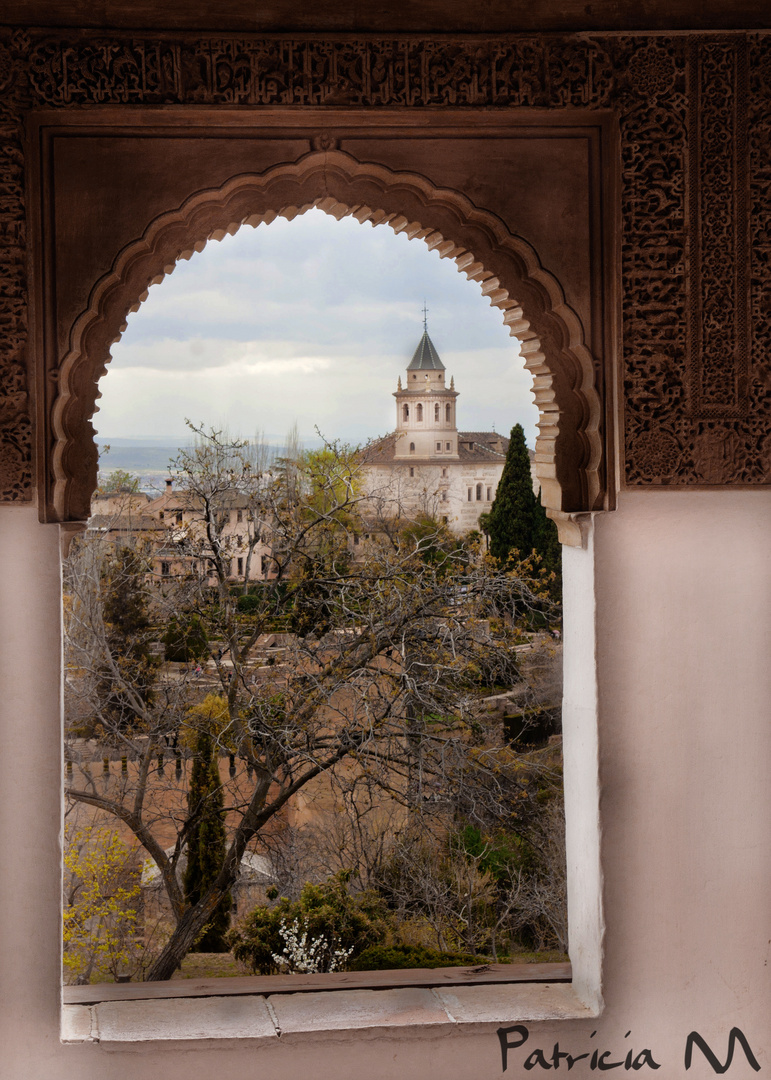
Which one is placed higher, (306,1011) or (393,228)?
(393,228)

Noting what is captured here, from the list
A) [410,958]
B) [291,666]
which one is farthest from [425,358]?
[410,958]

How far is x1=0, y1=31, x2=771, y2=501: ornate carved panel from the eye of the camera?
2383 mm

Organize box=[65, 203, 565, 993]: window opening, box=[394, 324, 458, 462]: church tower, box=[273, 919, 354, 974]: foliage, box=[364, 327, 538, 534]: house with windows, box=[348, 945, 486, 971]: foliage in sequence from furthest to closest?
1. box=[394, 324, 458, 462]: church tower
2. box=[364, 327, 538, 534]: house with windows
3. box=[65, 203, 565, 993]: window opening
4. box=[273, 919, 354, 974]: foliage
5. box=[348, 945, 486, 971]: foliage

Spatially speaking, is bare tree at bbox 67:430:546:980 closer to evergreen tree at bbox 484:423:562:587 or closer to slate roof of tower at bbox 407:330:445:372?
evergreen tree at bbox 484:423:562:587

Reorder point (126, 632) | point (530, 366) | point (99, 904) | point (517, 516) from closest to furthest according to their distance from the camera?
point (530, 366)
point (99, 904)
point (126, 632)
point (517, 516)

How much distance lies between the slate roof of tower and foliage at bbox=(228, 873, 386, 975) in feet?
27.0

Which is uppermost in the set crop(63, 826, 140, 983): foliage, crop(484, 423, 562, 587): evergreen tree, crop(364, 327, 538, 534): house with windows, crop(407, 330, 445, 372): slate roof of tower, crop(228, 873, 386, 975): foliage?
crop(407, 330, 445, 372): slate roof of tower

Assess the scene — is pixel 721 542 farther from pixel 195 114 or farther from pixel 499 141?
pixel 195 114

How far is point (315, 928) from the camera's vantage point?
540 centimetres

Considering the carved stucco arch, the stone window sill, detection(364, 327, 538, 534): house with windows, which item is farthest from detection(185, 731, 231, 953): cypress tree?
the carved stucco arch

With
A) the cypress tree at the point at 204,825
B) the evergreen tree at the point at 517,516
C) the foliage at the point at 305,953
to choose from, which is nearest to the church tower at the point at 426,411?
the evergreen tree at the point at 517,516

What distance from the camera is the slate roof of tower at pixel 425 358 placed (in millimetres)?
12711

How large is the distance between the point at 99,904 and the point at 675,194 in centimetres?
728

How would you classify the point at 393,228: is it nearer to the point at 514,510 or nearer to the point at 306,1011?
the point at 306,1011
